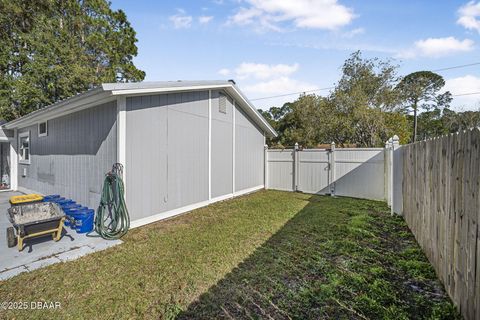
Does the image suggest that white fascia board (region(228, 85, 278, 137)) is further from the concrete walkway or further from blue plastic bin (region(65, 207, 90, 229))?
the concrete walkway

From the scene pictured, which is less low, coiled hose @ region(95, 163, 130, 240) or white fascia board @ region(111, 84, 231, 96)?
white fascia board @ region(111, 84, 231, 96)

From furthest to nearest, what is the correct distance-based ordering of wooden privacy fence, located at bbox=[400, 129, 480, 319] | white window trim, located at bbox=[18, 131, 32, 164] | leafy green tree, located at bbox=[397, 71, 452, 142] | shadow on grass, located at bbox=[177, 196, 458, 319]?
1. leafy green tree, located at bbox=[397, 71, 452, 142]
2. white window trim, located at bbox=[18, 131, 32, 164]
3. shadow on grass, located at bbox=[177, 196, 458, 319]
4. wooden privacy fence, located at bbox=[400, 129, 480, 319]

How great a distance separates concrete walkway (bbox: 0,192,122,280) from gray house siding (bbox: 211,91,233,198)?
12.4 feet

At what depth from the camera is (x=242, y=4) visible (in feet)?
25.7

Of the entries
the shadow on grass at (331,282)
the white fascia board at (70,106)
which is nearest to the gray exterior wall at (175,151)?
the white fascia board at (70,106)

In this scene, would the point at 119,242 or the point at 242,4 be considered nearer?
the point at 119,242

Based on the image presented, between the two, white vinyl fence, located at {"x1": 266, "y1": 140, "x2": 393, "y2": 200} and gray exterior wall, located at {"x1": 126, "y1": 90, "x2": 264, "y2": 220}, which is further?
white vinyl fence, located at {"x1": 266, "y1": 140, "x2": 393, "y2": 200}

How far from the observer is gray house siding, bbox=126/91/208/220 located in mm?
5062

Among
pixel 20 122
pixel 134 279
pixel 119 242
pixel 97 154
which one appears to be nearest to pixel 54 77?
pixel 20 122

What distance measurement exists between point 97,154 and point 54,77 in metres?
11.3

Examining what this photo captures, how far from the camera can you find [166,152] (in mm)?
5797

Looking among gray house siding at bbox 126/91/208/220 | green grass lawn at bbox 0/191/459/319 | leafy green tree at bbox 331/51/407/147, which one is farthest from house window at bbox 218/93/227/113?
leafy green tree at bbox 331/51/407/147

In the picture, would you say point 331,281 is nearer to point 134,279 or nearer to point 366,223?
point 134,279

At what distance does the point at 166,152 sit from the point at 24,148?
7.53m
